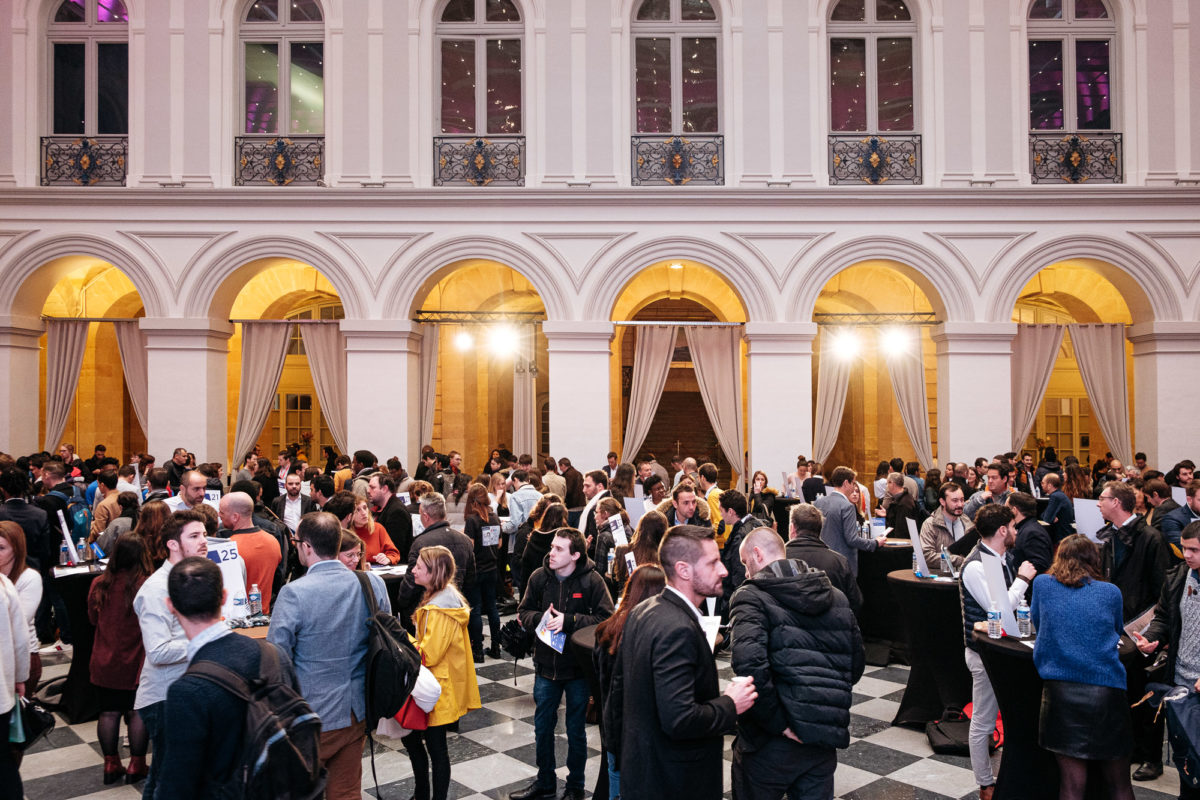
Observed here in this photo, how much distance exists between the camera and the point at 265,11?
1229 centimetres

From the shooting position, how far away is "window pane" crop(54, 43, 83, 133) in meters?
12.2

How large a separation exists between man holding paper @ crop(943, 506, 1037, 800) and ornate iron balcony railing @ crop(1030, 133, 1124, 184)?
925 cm

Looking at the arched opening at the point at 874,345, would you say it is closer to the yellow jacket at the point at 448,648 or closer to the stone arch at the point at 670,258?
the stone arch at the point at 670,258

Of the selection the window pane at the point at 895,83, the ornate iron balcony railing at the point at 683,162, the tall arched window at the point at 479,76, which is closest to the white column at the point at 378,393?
the tall arched window at the point at 479,76

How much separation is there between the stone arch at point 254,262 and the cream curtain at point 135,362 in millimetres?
1103

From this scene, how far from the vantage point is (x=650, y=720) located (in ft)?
9.08

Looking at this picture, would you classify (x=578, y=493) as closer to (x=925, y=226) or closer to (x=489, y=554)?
(x=489, y=554)

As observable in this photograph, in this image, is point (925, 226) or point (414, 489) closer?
point (414, 489)

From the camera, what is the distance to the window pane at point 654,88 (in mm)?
12250

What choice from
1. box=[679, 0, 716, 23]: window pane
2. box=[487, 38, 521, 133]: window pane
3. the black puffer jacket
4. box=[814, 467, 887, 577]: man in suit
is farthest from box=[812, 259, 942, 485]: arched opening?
the black puffer jacket

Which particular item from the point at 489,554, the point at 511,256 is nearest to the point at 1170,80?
the point at 511,256

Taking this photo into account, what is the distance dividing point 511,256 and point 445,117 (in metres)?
2.34

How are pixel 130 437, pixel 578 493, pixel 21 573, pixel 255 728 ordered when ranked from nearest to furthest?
pixel 255 728
pixel 21 573
pixel 578 493
pixel 130 437

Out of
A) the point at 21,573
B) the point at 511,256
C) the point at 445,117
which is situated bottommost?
the point at 21,573
